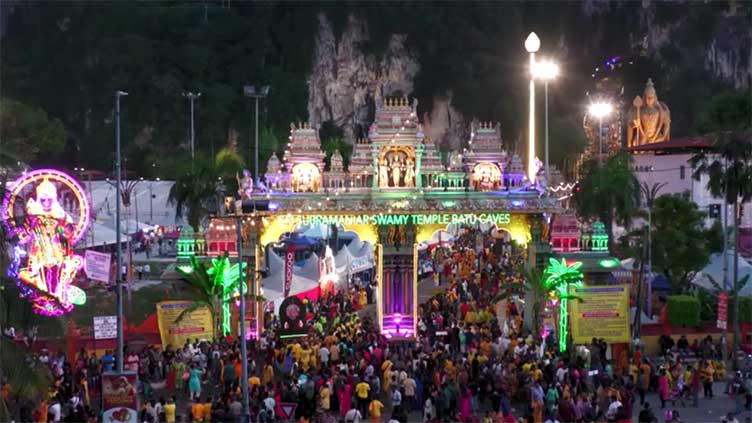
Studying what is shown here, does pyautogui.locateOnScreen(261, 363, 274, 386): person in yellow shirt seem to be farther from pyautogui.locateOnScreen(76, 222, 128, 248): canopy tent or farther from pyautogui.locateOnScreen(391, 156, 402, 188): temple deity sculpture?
pyautogui.locateOnScreen(76, 222, 128, 248): canopy tent

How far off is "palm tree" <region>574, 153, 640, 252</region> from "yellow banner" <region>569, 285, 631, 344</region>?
1080 cm

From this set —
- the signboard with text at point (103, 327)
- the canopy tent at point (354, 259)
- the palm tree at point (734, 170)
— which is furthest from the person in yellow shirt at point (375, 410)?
the canopy tent at point (354, 259)

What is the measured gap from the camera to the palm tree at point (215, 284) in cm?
2777

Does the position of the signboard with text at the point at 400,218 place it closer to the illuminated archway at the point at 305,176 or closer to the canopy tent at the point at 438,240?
the illuminated archway at the point at 305,176

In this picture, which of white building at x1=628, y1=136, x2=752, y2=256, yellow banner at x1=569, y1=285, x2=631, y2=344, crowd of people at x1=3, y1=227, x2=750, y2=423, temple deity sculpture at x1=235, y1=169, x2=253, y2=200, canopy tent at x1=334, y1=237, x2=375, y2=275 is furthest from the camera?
white building at x1=628, y1=136, x2=752, y2=256

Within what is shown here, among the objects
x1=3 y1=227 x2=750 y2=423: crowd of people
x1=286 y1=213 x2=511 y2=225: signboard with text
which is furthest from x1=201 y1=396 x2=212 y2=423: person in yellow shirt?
x1=286 y1=213 x2=511 y2=225: signboard with text

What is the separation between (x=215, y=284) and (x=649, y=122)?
141 feet

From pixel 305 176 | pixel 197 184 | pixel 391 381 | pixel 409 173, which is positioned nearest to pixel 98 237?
pixel 197 184

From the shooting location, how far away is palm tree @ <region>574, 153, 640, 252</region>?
1497 inches

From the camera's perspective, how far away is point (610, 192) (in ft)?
125

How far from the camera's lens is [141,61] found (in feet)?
280

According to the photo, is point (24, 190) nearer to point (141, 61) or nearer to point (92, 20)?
point (141, 61)

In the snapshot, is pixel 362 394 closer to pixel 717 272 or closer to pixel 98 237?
pixel 717 272

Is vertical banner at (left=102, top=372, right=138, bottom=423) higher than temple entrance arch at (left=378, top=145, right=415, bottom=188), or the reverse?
temple entrance arch at (left=378, top=145, right=415, bottom=188)
